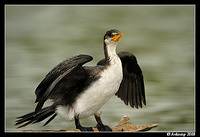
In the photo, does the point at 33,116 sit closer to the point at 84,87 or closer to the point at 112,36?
the point at 84,87

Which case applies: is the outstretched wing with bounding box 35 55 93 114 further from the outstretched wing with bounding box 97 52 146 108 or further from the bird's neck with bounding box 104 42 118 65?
the outstretched wing with bounding box 97 52 146 108

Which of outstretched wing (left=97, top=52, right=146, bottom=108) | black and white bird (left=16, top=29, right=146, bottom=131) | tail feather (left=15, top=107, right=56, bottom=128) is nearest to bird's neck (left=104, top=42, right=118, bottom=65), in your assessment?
black and white bird (left=16, top=29, right=146, bottom=131)

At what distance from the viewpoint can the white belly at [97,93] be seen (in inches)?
285

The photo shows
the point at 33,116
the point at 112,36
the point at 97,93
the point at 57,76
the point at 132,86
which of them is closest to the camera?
the point at 57,76

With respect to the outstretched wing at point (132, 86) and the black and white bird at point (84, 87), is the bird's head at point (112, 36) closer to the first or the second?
the black and white bird at point (84, 87)

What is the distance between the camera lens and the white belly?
7.24 metres

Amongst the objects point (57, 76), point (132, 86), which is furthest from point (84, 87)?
point (132, 86)

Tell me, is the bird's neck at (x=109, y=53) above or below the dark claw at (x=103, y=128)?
above

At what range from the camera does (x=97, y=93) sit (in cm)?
726

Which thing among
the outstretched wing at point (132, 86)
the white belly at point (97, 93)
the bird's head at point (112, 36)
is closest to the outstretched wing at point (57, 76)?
the white belly at point (97, 93)

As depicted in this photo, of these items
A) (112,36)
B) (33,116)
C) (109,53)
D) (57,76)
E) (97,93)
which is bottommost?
(33,116)

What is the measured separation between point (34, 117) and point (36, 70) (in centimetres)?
352

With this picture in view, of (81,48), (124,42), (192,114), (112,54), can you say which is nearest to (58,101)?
(112,54)

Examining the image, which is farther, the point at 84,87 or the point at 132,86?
the point at 132,86
